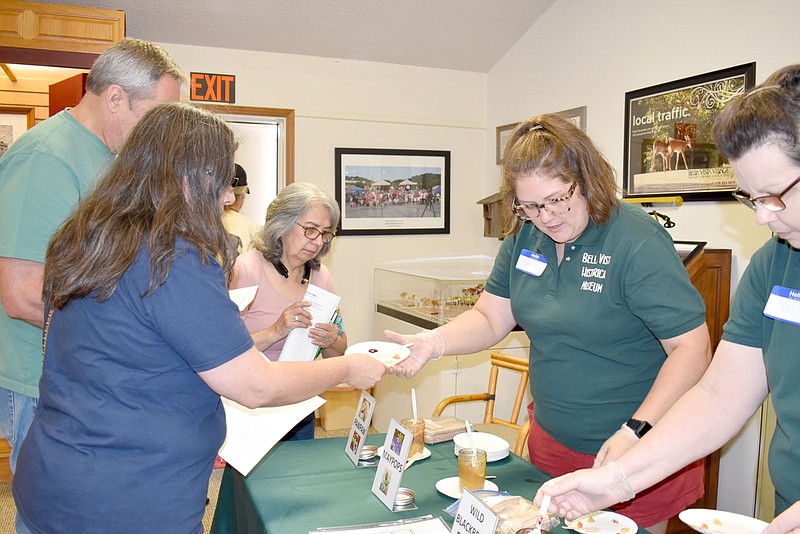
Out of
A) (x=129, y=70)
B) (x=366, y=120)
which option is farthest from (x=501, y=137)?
(x=129, y=70)

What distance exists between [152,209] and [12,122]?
325 centimetres

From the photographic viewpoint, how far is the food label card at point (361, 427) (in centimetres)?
189

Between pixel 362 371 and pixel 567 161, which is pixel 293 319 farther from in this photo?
pixel 567 161

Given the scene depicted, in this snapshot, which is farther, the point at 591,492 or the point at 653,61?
the point at 653,61

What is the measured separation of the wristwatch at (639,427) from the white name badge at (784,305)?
403mm

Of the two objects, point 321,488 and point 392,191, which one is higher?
point 392,191

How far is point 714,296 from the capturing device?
3.16 metres

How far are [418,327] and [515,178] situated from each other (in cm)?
253

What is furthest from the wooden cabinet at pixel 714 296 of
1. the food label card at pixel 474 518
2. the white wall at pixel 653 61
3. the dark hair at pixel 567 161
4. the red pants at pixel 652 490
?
the food label card at pixel 474 518

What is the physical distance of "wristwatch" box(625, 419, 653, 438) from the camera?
1.52 m

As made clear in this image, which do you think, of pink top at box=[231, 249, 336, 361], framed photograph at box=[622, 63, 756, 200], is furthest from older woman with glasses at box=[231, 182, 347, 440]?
framed photograph at box=[622, 63, 756, 200]

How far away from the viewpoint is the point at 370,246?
506 centimetres

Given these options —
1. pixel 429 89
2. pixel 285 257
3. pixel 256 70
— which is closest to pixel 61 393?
pixel 285 257

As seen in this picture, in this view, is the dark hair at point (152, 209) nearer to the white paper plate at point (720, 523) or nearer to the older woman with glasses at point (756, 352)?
the older woman with glasses at point (756, 352)
